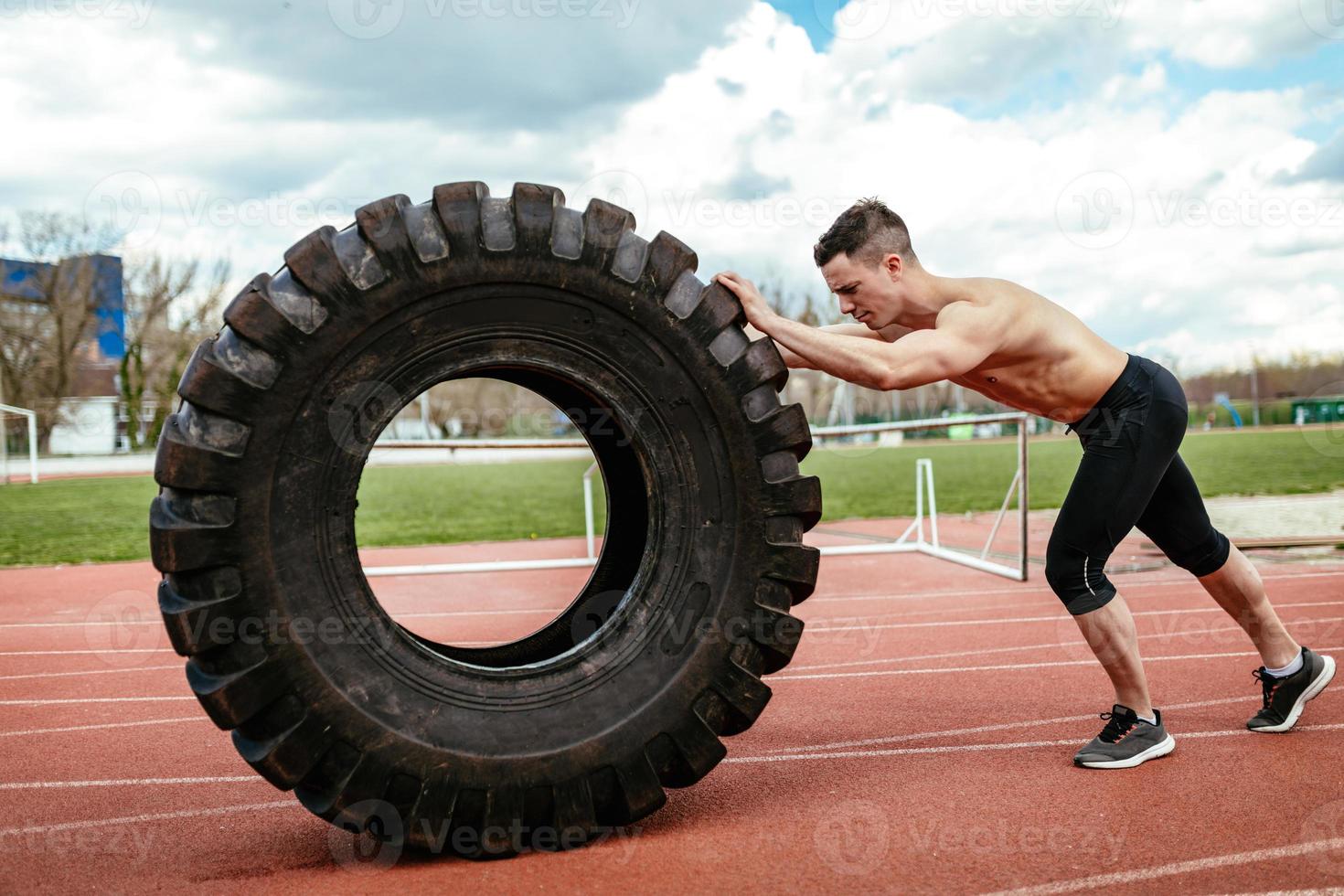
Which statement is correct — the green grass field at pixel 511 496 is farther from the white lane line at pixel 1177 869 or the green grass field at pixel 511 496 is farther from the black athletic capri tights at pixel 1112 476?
the white lane line at pixel 1177 869

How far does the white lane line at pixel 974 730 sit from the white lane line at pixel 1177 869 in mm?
1484

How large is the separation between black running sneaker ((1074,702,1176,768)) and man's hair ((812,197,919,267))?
1959 mm

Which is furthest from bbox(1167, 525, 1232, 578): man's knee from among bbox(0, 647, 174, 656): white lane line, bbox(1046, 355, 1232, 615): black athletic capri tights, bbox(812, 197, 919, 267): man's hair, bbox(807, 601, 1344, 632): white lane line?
bbox(0, 647, 174, 656): white lane line

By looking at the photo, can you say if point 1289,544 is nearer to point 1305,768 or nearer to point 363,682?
point 1305,768

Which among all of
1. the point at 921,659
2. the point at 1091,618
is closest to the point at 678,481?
the point at 1091,618

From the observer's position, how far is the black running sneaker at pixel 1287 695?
4.44m

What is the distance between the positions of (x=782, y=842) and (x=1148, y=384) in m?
2.40

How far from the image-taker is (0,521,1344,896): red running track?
10.00 ft

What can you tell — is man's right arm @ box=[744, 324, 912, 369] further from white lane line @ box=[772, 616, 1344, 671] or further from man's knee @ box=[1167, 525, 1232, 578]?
white lane line @ box=[772, 616, 1344, 671]

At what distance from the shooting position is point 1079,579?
4199mm

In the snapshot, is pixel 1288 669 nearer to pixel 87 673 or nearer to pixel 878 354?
pixel 878 354

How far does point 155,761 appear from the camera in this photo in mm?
4496

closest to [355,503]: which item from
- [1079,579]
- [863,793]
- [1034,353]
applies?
[863,793]

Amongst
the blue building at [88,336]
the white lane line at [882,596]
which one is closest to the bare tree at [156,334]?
the blue building at [88,336]
